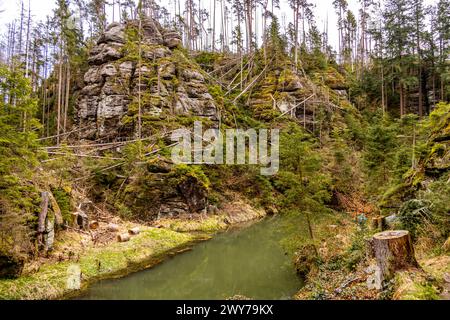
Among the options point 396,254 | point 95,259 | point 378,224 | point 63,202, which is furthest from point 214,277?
point 63,202

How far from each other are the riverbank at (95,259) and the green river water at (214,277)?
0.73m

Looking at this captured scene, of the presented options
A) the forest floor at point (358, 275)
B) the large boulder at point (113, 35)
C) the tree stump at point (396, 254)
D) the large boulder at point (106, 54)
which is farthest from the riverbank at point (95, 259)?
the large boulder at point (113, 35)

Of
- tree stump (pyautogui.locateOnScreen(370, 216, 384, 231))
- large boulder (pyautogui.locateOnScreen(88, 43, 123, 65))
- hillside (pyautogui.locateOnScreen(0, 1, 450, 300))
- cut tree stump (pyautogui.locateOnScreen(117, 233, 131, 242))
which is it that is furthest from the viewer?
large boulder (pyautogui.locateOnScreen(88, 43, 123, 65))

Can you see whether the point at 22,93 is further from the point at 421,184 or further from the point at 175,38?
the point at 175,38

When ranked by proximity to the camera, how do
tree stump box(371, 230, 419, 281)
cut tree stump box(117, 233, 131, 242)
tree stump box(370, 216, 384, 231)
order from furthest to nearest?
cut tree stump box(117, 233, 131, 242), tree stump box(370, 216, 384, 231), tree stump box(371, 230, 419, 281)

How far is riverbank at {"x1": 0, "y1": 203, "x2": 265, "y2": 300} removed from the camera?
9.10m

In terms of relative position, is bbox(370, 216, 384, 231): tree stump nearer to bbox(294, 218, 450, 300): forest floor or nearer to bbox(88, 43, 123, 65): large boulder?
bbox(294, 218, 450, 300): forest floor

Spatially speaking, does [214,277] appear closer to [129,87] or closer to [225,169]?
[225,169]

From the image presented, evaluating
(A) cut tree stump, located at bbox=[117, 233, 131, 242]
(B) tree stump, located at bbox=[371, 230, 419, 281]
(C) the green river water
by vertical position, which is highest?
(B) tree stump, located at bbox=[371, 230, 419, 281]

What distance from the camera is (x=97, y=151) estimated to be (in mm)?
24219

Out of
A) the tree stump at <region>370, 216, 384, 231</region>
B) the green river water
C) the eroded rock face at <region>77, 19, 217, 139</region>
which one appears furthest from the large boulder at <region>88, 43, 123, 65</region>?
the tree stump at <region>370, 216, 384, 231</region>

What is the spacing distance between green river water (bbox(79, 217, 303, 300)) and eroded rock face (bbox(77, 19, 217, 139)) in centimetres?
1520

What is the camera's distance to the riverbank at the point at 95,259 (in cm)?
910
